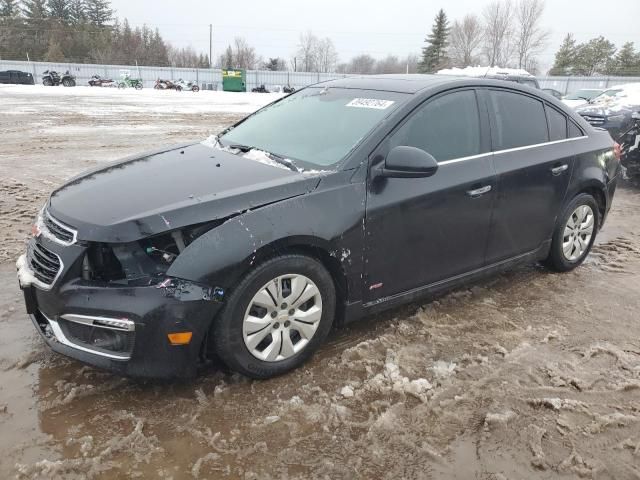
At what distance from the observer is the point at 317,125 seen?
3574 mm

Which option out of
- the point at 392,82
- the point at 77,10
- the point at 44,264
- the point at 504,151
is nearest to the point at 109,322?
the point at 44,264

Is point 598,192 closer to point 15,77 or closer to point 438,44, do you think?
point 15,77

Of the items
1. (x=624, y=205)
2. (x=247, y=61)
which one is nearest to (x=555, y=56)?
(x=247, y=61)

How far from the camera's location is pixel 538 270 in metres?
4.73

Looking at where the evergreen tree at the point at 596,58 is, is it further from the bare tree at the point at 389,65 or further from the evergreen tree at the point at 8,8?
the evergreen tree at the point at 8,8

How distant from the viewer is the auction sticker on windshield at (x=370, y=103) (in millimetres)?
3414

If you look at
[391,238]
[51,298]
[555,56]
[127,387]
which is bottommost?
[127,387]

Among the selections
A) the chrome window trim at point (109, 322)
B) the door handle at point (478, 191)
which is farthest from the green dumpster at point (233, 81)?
the chrome window trim at point (109, 322)

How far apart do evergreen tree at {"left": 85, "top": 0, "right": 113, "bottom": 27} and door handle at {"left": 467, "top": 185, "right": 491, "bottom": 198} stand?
314 feet

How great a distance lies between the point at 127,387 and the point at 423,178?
215cm

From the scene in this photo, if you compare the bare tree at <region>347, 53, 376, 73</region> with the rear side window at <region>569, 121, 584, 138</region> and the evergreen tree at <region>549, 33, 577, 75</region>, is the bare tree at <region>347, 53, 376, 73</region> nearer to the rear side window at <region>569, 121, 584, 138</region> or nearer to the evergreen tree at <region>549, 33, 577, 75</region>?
the evergreen tree at <region>549, 33, 577, 75</region>

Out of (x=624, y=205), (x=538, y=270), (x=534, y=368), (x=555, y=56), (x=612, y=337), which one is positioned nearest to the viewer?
(x=534, y=368)

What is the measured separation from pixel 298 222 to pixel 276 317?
534 mm

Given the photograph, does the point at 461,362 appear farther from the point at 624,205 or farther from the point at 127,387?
the point at 624,205
